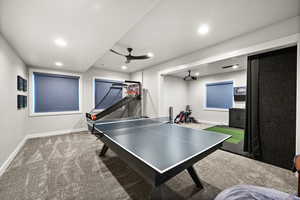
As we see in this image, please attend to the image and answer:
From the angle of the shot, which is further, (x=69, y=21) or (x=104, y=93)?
(x=104, y=93)

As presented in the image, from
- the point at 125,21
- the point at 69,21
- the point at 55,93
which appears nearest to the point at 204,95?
the point at 125,21

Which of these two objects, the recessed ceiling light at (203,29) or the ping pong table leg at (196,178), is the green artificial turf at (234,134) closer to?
the ping pong table leg at (196,178)

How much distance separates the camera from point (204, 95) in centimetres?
640

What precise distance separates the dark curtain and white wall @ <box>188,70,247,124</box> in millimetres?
3246

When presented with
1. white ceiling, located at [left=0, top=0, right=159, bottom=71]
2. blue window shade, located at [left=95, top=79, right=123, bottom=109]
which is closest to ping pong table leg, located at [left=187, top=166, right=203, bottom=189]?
white ceiling, located at [left=0, top=0, right=159, bottom=71]

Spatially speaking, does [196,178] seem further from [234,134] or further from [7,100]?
[7,100]

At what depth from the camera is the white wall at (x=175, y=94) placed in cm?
602

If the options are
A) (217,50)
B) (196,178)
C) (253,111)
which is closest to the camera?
(196,178)

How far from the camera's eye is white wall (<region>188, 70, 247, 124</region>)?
528 cm

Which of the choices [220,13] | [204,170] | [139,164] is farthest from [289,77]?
[139,164]

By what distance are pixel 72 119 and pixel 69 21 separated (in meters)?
3.97

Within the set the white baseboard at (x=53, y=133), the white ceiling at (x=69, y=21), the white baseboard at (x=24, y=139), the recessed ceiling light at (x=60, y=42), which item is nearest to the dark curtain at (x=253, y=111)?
the white ceiling at (x=69, y=21)

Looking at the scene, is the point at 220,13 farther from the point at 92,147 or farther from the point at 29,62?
the point at 29,62

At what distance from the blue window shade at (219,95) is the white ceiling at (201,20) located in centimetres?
362
